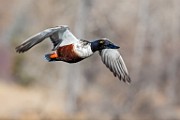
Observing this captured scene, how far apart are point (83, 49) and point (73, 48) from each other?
0.11 metres

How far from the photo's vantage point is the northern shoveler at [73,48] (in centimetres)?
614

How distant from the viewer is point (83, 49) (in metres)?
6.13

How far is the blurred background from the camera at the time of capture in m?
19.6

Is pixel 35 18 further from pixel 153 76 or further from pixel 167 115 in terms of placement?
pixel 167 115

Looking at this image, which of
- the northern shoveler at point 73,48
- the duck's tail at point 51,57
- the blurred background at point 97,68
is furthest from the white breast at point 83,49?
the blurred background at point 97,68

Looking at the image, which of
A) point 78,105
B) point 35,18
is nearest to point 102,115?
point 78,105

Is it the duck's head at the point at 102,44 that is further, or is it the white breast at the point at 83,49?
the duck's head at the point at 102,44

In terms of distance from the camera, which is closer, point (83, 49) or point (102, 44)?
point (83, 49)

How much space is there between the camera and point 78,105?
20359 millimetres

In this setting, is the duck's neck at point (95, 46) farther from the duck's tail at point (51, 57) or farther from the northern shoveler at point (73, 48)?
the duck's tail at point (51, 57)

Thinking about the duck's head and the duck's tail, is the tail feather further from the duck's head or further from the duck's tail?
the duck's head

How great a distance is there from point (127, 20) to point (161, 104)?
10.1ft

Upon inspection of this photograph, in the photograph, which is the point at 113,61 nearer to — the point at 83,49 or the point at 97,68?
the point at 83,49

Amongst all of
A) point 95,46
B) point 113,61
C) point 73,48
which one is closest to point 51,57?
point 73,48
